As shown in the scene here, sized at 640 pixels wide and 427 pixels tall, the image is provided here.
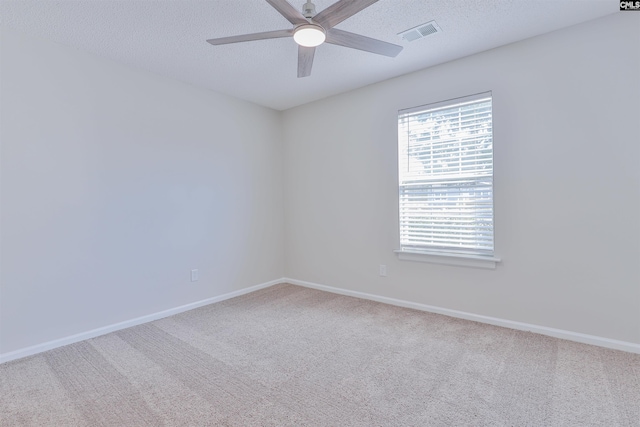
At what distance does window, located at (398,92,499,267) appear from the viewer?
2.93 meters

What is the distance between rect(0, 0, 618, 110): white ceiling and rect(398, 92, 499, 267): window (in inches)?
21.2

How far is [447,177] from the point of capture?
3121 mm

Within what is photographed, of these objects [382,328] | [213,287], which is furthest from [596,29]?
[213,287]

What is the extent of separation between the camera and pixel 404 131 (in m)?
3.43

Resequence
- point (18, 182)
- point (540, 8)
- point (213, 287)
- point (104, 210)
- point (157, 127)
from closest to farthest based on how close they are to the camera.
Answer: point (540, 8)
point (18, 182)
point (104, 210)
point (157, 127)
point (213, 287)

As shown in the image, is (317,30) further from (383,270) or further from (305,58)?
(383,270)

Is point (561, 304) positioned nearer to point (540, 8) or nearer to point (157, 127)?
point (540, 8)

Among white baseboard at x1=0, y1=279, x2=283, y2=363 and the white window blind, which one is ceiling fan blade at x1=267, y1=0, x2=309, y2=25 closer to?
the white window blind

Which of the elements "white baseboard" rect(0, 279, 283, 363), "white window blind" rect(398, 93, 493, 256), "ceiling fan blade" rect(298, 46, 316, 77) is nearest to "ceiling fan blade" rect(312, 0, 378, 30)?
"ceiling fan blade" rect(298, 46, 316, 77)

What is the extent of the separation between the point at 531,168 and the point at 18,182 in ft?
13.7

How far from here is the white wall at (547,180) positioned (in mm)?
2338

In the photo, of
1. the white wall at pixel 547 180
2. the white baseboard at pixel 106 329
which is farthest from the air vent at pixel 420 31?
the white baseboard at pixel 106 329

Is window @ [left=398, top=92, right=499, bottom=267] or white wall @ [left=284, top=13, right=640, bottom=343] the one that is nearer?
white wall @ [left=284, top=13, right=640, bottom=343]

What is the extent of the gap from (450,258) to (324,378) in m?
1.76
